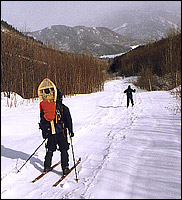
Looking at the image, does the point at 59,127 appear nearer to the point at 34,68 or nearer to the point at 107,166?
the point at 107,166

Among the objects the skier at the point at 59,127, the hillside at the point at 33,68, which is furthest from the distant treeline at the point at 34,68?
the skier at the point at 59,127

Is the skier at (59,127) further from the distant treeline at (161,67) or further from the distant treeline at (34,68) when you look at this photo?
the distant treeline at (161,67)

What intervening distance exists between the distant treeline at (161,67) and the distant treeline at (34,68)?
7886 mm

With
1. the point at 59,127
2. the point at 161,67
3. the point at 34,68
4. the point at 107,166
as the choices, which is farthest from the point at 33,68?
the point at 161,67

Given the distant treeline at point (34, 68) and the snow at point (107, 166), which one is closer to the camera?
the snow at point (107, 166)

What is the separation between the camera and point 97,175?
271cm

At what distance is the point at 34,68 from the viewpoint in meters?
11.9

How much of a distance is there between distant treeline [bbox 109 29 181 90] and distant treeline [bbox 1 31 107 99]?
7.89 meters

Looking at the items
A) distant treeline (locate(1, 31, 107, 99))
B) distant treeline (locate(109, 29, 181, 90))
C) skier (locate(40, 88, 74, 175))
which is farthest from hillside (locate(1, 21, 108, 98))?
distant treeline (locate(109, 29, 181, 90))

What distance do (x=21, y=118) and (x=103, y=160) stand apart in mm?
4359

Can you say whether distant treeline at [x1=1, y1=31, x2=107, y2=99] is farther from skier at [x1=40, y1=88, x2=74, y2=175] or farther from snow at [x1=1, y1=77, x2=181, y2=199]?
skier at [x1=40, y1=88, x2=74, y2=175]

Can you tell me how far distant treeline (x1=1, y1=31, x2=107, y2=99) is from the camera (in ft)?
31.6

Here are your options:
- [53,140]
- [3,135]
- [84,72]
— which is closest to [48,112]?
[53,140]

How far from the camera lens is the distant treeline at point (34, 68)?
9641 mm
